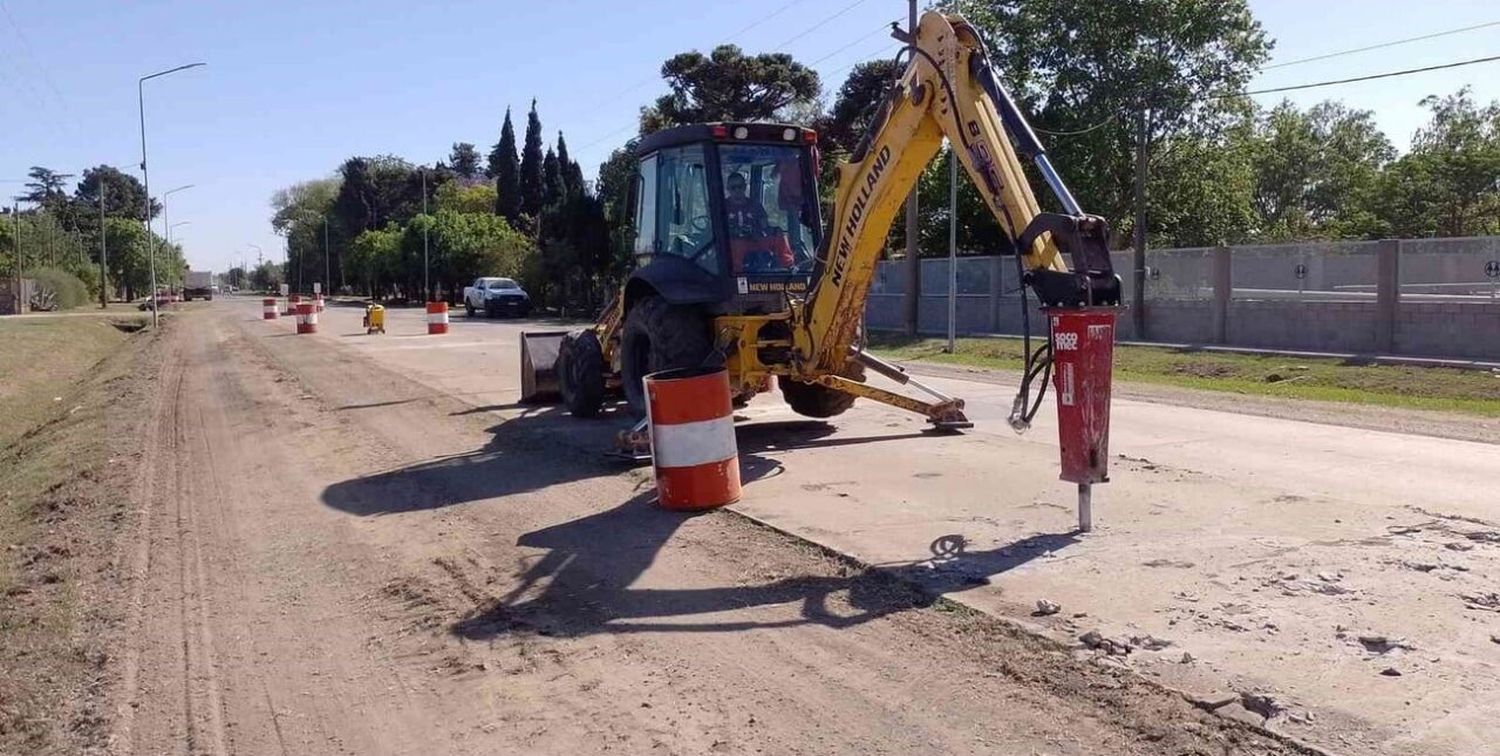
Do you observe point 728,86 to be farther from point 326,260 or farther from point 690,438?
point 326,260

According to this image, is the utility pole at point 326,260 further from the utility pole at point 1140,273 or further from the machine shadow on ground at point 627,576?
the machine shadow on ground at point 627,576

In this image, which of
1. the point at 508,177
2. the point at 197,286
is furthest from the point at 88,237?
the point at 508,177

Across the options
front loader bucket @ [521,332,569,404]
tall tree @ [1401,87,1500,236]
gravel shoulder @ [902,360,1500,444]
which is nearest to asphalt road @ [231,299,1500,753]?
gravel shoulder @ [902,360,1500,444]

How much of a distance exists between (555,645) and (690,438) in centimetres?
295

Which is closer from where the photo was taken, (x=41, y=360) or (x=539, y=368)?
(x=539, y=368)

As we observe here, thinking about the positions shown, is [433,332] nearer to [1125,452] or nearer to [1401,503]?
[1125,452]

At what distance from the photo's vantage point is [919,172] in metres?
9.66

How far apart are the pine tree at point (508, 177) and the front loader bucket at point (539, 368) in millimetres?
67523

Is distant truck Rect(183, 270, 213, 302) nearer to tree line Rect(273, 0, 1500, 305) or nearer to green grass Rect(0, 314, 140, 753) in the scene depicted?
tree line Rect(273, 0, 1500, 305)

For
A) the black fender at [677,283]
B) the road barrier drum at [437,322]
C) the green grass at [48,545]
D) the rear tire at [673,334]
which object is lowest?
the green grass at [48,545]

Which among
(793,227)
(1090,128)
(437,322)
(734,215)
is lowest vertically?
(437,322)

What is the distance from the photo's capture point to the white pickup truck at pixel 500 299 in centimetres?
5016

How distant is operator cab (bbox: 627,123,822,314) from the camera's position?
11.1 meters

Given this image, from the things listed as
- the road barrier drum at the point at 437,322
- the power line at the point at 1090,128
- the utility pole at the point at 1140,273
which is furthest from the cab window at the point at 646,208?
the power line at the point at 1090,128
